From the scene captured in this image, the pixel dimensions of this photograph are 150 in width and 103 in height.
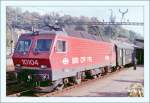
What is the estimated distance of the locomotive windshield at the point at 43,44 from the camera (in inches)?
323

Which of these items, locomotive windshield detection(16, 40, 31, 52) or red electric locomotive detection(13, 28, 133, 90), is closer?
red electric locomotive detection(13, 28, 133, 90)

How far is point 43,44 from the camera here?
8312mm

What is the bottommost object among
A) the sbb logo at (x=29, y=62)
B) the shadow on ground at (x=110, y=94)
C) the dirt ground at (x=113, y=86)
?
the shadow on ground at (x=110, y=94)

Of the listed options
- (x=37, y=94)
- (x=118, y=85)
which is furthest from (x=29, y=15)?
(x=118, y=85)

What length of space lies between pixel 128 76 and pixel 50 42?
1991mm

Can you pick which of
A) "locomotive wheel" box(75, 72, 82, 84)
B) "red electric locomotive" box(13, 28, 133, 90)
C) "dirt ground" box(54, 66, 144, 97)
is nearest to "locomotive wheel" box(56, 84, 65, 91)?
"red electric locomotive" box(13, 28, 133, 90)

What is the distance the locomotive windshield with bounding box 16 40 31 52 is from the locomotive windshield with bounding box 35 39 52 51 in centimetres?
22

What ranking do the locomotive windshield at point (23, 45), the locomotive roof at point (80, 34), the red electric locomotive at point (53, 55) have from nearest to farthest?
1. the red electric locomotive at point (53, 55)
2. the locomotive windshield at point (23, 45)
3. the locomotive roof at point (80, 34)

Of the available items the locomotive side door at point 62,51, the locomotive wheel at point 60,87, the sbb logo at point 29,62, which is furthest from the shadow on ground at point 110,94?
the sbb logo at point 29,62

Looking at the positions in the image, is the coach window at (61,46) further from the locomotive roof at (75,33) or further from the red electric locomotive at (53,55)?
the locomotive roof at (75,33)

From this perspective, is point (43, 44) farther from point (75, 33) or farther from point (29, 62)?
point (75, 33)

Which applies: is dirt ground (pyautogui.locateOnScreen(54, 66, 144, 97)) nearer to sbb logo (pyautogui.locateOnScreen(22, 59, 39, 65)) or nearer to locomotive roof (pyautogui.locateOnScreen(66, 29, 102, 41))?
sbb logo (pyautogui.locateOnScreen(22, 59, 39, 65))

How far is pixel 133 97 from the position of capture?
8148mm

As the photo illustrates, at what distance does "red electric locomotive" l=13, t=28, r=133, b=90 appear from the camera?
8.12 m
